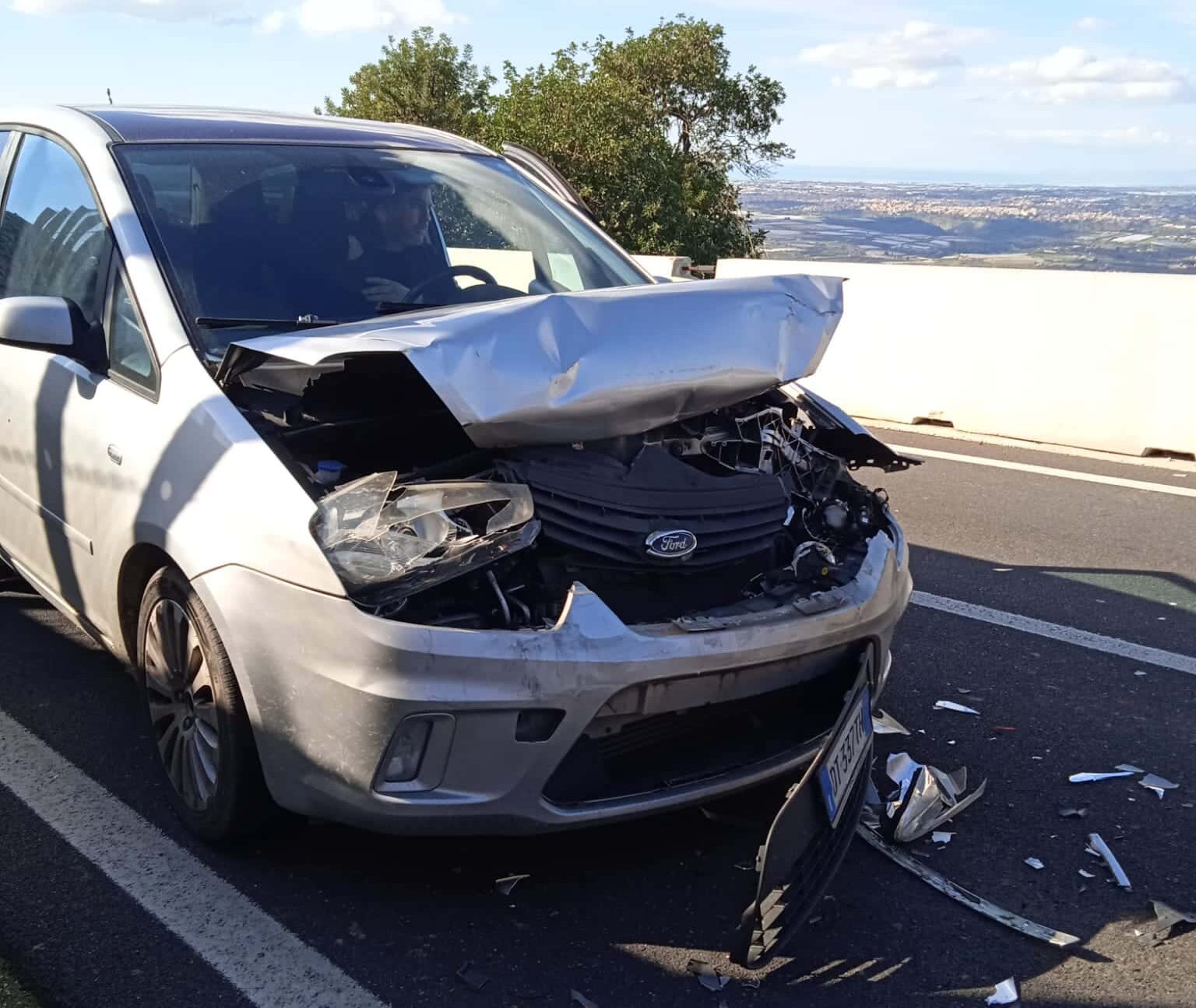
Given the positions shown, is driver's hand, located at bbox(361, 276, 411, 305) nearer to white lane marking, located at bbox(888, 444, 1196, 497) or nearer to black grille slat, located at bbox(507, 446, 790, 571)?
black grille slat, located at bbox(507, 446, 790, 571)

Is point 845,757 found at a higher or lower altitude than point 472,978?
higher

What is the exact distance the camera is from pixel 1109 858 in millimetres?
3344

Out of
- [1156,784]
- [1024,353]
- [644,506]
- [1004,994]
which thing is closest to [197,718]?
[644,506]

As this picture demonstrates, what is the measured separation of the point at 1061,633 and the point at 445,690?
3.27 m

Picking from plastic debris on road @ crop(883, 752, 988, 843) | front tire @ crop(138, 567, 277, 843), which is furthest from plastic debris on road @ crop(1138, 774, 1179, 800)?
front tire @ crop(138, 567, 277, 843)

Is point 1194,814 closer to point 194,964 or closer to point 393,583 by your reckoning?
point 393,583

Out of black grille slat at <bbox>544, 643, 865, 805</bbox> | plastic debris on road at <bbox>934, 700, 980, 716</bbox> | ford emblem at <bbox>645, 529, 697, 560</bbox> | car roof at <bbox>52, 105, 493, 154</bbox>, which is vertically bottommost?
plastic debris on road at <bbox>934, 700, 980, 716</bbox>

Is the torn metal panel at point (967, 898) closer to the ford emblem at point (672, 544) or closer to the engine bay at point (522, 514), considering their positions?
the engine bay at point (522, 514)

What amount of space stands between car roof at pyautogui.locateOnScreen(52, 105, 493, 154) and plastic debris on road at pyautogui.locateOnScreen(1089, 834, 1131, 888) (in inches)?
129

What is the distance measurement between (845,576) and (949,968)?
1.04 m

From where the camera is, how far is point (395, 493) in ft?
10.00

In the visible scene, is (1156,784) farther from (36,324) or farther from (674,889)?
(36,324)

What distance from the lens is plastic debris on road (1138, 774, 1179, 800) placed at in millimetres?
3738

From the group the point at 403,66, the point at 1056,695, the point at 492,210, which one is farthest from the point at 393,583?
the point at 403,66
